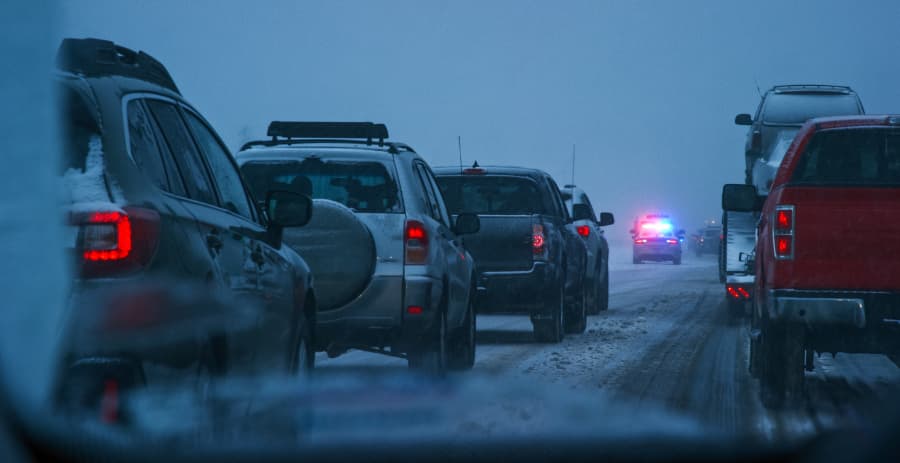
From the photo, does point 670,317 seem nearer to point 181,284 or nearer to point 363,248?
point 363,248

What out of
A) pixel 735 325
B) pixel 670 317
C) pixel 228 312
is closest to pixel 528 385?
pixel 228 312

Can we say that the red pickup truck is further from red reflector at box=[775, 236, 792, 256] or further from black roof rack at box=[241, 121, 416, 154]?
black roof rack at box=[241, 121, 416, 154]

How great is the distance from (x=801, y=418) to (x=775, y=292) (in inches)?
28.8

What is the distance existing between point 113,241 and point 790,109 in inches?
742

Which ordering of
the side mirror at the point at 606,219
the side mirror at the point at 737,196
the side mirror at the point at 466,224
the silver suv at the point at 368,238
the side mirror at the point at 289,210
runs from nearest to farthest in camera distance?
the side mirror at the point at 289,210 < the silver suv at the point at 368,238 < the side mirror at the point at 737,196 < the side mirror at the point at 466,224 < the side mirror at the point at 606,219

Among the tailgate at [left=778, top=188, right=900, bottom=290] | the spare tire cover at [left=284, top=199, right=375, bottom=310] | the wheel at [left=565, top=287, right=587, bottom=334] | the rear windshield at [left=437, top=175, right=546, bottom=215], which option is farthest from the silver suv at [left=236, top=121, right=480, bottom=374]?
the wheel at [left=565, top=287, right=587, bottom=334]

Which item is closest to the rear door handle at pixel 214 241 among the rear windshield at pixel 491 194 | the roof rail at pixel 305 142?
the roof rail at pixel 305 142

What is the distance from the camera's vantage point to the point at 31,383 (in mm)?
3820

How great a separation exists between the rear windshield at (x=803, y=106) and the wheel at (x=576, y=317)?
663 cm

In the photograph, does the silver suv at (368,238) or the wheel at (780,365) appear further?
the silver suv at (368,238)

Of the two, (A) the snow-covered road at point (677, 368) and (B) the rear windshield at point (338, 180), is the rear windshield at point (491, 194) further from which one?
(B) the rear windshield at point (338, 180)

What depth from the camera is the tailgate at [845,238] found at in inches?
285

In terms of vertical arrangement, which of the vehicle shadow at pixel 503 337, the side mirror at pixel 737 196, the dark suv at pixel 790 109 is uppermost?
the dark suv at pixel 790 109

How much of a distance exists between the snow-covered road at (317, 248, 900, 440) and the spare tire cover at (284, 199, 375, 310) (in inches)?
71.2
